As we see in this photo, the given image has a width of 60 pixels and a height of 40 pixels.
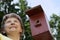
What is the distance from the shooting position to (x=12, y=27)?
2049mm

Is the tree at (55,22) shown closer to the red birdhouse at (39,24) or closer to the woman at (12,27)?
the red birdhouse at (39,24)

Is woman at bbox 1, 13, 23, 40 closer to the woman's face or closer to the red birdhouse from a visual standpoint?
the woman's face

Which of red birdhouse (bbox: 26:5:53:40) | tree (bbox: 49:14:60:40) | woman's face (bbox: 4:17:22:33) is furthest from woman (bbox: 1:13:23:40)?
tree (bbox: 49:14:60:40)

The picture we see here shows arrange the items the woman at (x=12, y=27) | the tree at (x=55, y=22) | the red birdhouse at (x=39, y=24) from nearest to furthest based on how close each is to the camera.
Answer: the woman at (x=12, y=27)
the red birdhouse at (x=39, y=24)
the tree at (x=55, y=22)

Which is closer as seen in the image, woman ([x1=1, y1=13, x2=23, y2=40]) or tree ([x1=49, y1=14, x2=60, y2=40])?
woman ([x1=1, y1=13, x2=23, y2=40])

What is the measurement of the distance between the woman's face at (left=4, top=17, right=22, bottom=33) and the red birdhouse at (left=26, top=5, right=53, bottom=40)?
45 cm

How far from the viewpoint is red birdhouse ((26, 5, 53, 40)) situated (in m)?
2.50

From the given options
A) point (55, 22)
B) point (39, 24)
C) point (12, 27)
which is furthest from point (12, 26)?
point (55, 22)

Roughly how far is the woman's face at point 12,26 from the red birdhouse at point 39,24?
449mm

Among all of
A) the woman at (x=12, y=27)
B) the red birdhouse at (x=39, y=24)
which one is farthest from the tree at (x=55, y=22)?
the woman at (x=12, y=27)

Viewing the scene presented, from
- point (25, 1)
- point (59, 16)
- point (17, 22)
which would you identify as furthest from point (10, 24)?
point (59, 16)

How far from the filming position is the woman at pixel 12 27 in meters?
2.02

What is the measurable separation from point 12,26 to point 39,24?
2.68 feet

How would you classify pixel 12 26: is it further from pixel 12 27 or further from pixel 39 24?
pixel 39 24
